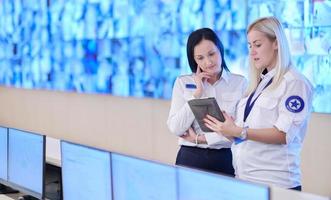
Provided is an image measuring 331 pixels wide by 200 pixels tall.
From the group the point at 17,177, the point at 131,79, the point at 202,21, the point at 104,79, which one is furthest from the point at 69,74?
the point at 17,177

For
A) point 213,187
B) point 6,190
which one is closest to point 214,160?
point 213,187

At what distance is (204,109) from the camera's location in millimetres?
2258

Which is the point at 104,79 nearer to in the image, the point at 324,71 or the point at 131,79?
the point at 131,79

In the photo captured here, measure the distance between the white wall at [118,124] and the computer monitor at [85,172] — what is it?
1652 mm

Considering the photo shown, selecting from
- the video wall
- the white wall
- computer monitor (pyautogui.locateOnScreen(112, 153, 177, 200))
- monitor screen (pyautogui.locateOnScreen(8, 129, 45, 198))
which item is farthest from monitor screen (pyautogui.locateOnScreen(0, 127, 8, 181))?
the white wall

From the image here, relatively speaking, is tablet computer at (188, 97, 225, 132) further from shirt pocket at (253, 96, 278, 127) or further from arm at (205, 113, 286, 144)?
shirt pocket at (253, 96, 278, 127)

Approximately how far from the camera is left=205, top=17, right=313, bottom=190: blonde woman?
6.35 feet

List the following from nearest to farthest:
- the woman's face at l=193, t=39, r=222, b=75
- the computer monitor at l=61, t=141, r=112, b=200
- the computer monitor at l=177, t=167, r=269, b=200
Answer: the computer monitor at l=177, t=167, r=269, b=200 < the computer monitor at l=61, t=141, r=112, b=200 < the woman's face at l=193, t=39, r=222, b=75

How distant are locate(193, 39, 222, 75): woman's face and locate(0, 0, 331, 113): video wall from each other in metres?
0.77

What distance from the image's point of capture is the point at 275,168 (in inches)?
77.1

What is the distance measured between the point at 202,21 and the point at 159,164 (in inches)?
89.4

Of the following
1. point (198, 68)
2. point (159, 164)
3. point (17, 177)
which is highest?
point (198, 68)

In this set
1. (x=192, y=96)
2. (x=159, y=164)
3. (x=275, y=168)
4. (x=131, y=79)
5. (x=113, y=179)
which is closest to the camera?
(x=159, y=164)

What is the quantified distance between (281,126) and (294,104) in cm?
9
